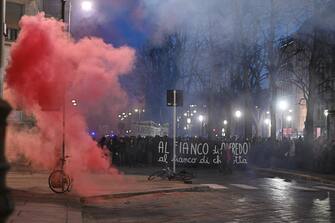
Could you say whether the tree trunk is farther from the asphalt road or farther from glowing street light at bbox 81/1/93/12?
glowing street light at bbox 81/1/93/12

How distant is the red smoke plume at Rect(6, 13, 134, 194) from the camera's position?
1468 centimetres

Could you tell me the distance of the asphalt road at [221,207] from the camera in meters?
12.1

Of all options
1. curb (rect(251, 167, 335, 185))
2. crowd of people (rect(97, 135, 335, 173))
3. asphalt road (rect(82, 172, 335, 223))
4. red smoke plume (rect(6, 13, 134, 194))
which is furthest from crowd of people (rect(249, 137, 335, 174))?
red smoke plume (rect(6, 13, 134, 194))

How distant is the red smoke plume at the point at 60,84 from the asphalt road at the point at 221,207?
9.06 ft

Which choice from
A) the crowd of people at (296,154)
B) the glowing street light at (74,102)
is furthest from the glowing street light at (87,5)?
the crowd of people at (296,154)

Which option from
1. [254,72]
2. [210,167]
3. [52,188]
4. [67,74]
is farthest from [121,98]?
[254,72]

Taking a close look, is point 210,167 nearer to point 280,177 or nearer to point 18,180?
point 280,177

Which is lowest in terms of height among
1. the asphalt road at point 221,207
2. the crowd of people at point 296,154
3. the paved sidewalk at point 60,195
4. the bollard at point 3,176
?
the asphalt road at point 221,207

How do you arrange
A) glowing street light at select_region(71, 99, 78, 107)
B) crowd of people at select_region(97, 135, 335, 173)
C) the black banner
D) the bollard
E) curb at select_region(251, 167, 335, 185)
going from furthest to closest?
crowd of people at select_region(97, 135, 335, 173)
the black banner
curb at select_region(251, 167, 335, 185)
glowing street light at select_region(71, 99, 78, 107)
the bollard

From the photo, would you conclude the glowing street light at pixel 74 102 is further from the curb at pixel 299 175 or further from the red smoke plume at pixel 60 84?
the curb at pixel 299 175

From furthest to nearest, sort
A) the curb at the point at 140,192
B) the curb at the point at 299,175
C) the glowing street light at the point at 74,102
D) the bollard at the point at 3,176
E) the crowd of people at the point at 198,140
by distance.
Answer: the crowd of people at the point at 198,140 < the curb at the point at 299,175 < the glowing street light at the point at 74,102 < the curb at the point at 140,192 < the bollard at the point at 3,176

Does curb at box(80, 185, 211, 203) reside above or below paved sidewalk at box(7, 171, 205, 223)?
below

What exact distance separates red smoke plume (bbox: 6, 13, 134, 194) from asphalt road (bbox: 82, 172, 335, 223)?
9.06ft

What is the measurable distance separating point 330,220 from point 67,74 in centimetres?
777
